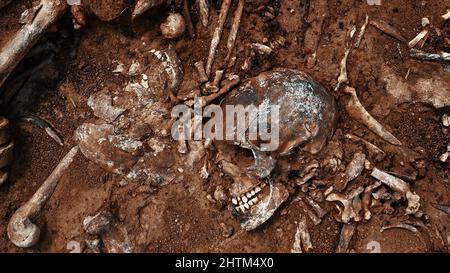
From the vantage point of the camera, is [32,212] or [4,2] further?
[32,212]

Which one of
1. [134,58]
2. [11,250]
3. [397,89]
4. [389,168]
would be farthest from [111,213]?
[397,89]

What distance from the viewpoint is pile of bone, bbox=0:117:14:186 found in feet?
11.7

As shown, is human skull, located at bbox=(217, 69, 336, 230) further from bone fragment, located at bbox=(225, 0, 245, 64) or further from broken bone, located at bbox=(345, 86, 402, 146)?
bone fragment, located at bbox=(225, 0, 245, 64)

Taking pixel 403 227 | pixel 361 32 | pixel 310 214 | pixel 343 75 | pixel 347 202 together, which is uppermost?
pixel 361 32

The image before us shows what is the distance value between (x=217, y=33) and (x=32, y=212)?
2180mm

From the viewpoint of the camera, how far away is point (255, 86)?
140 inches

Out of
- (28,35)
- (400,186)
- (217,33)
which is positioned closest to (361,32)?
(217,33)

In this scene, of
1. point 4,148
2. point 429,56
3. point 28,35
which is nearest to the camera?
point 28,35

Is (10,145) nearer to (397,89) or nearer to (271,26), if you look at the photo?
(271,26)

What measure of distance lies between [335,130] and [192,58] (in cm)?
139

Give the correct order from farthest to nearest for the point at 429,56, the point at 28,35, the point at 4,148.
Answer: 1. the point at 429,56
2. the point at 4,148
3. the point at 28,35

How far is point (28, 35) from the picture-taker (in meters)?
3.47

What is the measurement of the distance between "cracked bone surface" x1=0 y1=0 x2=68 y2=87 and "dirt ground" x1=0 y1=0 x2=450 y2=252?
9.9 inches

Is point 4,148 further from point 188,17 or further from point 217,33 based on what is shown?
point 217,33
